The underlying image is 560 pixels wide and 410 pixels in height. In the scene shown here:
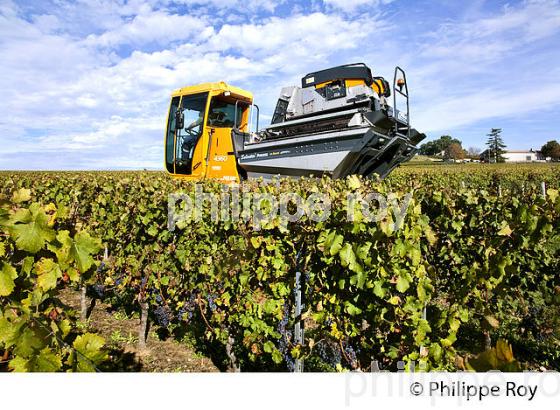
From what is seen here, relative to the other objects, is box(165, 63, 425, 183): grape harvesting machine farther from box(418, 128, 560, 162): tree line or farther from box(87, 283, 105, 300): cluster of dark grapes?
box(418, 128, 560, 162): tree line

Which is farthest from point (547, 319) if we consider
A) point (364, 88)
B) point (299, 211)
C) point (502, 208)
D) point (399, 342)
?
point (364, 88)

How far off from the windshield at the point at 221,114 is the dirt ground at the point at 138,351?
5.20 metres

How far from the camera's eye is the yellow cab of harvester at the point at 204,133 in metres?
8.92

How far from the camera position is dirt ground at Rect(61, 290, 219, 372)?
13.3ft

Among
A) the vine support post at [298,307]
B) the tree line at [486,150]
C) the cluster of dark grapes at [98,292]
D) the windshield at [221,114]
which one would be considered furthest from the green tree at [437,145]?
the vine support post at [298,307]

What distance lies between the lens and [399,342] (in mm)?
2500

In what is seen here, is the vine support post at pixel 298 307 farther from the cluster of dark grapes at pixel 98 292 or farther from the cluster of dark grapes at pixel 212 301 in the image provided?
the cluster of dark grapes at pixel 98 292

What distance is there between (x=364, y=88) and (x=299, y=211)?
17.8ft

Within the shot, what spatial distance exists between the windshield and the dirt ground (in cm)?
520

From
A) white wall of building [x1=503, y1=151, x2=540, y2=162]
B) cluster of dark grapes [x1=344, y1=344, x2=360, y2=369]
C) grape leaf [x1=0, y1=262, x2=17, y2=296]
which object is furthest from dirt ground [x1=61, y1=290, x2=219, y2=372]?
white wall of building [x1=503, y1=151, x2=540, y2=162]

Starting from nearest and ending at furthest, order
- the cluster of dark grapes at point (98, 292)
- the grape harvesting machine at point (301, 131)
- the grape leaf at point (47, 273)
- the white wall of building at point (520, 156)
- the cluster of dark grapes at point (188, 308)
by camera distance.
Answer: the grape leaf at point (47, 273) → the cluster of dark grapes at point (188, 308) → the cluster of dark grapes at point (98, 292) → the grape harvesting machine at point (301, 131) → the white wall of building at point (520, 156)

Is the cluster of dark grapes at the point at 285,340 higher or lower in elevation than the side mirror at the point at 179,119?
lower

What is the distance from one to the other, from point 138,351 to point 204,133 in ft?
18.5

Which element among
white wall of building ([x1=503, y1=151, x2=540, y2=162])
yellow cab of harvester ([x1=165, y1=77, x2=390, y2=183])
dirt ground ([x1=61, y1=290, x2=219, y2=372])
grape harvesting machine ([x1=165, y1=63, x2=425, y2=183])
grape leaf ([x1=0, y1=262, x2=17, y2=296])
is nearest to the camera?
grape leaf ([x1=0, y1=262, x2=17, y2=296])
